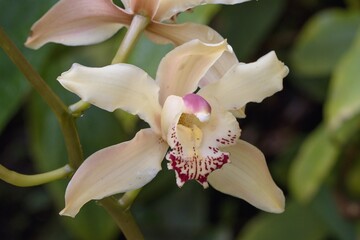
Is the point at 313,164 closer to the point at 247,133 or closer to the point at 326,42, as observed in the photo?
the point at 326,42

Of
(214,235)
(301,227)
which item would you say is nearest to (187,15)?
(301,227)

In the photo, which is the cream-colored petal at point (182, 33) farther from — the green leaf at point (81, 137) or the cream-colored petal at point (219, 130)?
the green leaf at point (81, 137)

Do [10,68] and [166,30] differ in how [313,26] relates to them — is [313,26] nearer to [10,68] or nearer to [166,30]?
[10,68]

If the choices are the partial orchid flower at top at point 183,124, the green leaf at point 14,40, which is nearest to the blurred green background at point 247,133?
the green leaf at point 14,40

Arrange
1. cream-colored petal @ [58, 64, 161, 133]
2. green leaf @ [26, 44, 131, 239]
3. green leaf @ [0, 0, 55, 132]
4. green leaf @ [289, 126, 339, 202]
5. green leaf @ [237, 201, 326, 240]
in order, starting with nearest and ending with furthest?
cream-colored petal @ [58, 64, 161, 133], green leaf @ [0, 0, 55, 132], green leaf @ [289, 126, 339, 202], green leaf @ [26, 44, 131, 239], green leaf @ [237, 201, 326, 240]

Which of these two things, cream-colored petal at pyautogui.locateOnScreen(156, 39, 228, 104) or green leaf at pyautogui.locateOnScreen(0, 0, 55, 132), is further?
green leaf at pyautogui.locateOnScreen(0, 0, 55, 132)

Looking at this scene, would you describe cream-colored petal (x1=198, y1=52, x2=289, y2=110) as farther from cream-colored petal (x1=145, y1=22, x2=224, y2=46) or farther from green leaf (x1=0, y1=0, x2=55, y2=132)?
green leaf (x1=0, y1=0, x2=55, y2=132)

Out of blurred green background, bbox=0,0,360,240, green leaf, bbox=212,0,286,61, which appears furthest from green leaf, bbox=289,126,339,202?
green leaf, bbox=212,0,286,61
